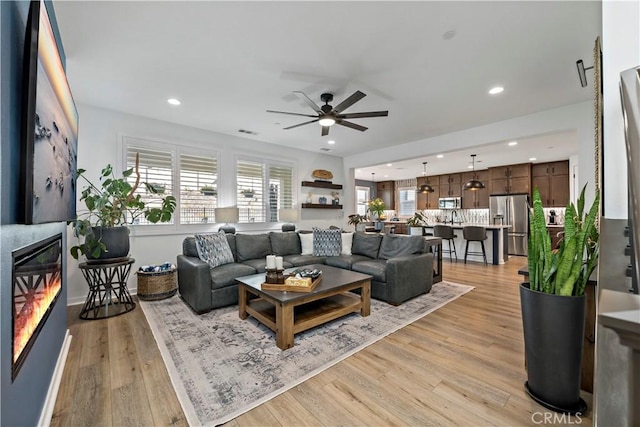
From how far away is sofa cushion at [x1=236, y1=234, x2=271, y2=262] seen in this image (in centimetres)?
418

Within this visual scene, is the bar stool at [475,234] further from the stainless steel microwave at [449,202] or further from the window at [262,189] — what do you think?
the window at [262,189]

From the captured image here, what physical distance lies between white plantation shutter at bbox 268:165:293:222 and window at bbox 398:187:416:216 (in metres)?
6.24

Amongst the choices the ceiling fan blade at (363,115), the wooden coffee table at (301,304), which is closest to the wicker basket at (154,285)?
the wooden coffee table at (301,304)

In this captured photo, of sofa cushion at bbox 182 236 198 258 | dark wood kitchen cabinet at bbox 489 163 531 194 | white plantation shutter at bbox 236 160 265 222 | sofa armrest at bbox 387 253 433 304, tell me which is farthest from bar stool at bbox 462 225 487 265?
sofa cushion at bbox 182 236 198 258

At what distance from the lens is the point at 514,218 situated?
7.52 metres

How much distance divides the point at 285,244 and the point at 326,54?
3.06 meters

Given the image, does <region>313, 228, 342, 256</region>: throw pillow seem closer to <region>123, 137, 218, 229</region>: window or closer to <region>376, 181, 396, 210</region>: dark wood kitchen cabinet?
<region>123, 137, 218, 229</region>: window

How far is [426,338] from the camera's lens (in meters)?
2.53

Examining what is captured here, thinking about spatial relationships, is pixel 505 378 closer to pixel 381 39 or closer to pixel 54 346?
pixel 381 39

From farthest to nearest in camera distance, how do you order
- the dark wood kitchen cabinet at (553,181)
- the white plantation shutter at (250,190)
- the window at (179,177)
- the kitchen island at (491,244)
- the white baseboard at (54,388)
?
the dark wood kitchen cabinet at (553,181) < the kitchen island at (491,244) < the white plantation shutter at (250,190) < the window at (179,177) < the white baseboard at (54,388)

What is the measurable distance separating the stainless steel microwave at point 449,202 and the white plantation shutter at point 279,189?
19.1 feet

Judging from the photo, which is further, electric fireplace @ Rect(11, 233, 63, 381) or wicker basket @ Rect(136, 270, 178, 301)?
wicker basket @ Rect(136, 270, 178, 301)

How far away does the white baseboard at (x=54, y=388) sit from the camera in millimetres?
1483

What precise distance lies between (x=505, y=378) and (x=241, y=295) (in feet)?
8.10
